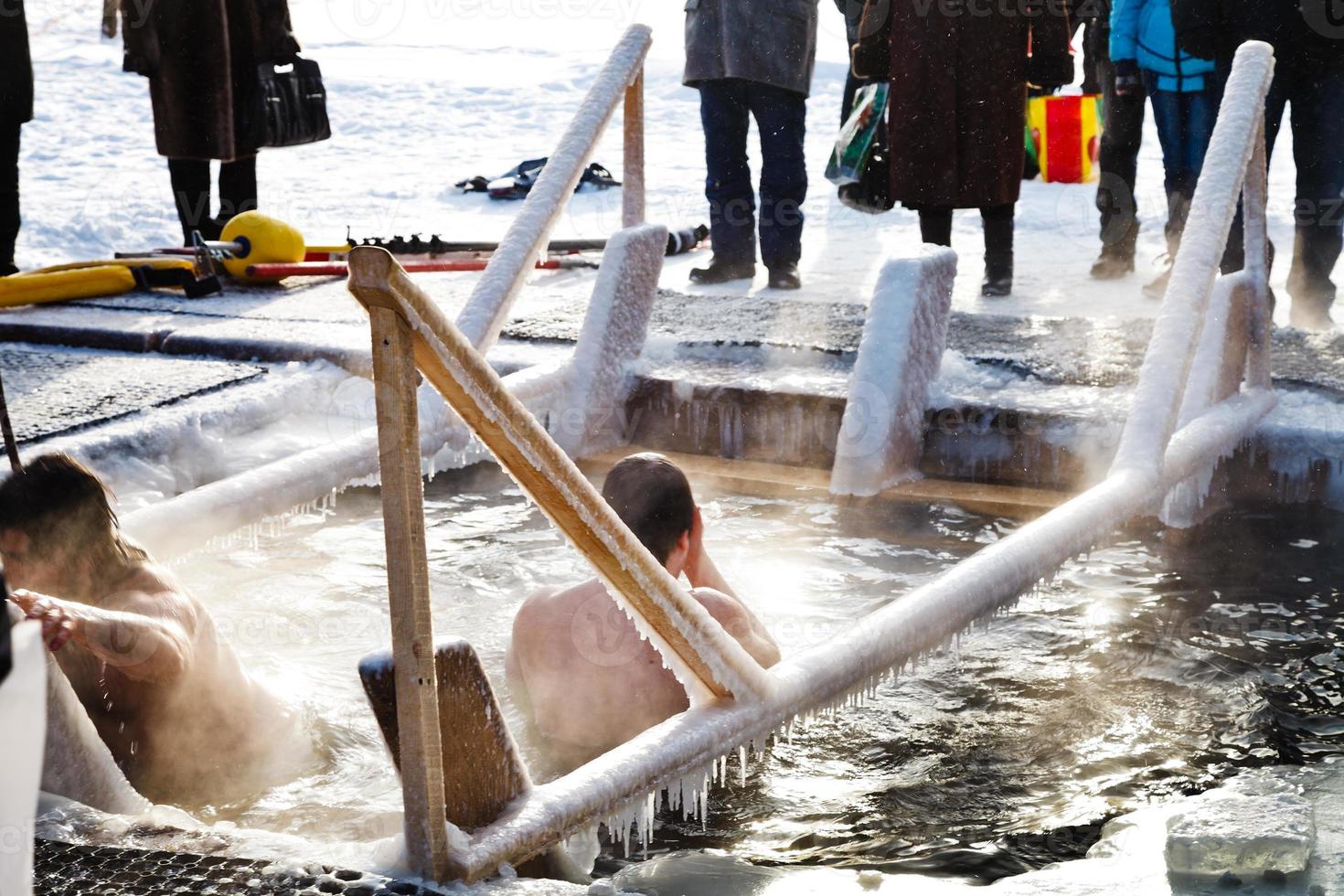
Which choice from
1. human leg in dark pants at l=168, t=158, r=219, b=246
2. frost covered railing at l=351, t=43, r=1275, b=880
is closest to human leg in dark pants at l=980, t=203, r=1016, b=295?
frost covered railing at l=351, t=43, r=1275, b=880

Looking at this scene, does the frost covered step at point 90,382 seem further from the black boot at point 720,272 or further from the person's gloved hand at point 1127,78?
the person's gloved hand at point 1127,78

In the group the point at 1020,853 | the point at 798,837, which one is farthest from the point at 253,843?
the point at 1020,853

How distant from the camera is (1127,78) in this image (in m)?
6.32

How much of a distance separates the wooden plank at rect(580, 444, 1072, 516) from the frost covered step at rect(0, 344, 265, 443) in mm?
1343

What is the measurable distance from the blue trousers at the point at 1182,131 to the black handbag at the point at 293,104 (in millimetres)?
3833

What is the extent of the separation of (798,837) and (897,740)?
47 cm

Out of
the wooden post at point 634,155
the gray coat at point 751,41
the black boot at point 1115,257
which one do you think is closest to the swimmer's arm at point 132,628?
the wooden post at point 634,155

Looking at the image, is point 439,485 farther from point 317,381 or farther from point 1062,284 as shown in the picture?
point 1062,284

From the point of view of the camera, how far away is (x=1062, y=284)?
6855mm

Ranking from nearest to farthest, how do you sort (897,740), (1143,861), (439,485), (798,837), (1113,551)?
1. (1143,861)
2. (798,837)
3. (897,740)
4. (1113,551)
5. (439,485)

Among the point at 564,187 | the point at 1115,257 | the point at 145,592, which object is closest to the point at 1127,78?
the point at 1115,257

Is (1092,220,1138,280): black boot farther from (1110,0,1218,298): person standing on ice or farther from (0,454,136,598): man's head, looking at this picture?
(0,454,136,598): man's head

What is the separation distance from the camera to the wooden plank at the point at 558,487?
1.65m

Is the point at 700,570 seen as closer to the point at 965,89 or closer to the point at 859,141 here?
the point at 965,89
